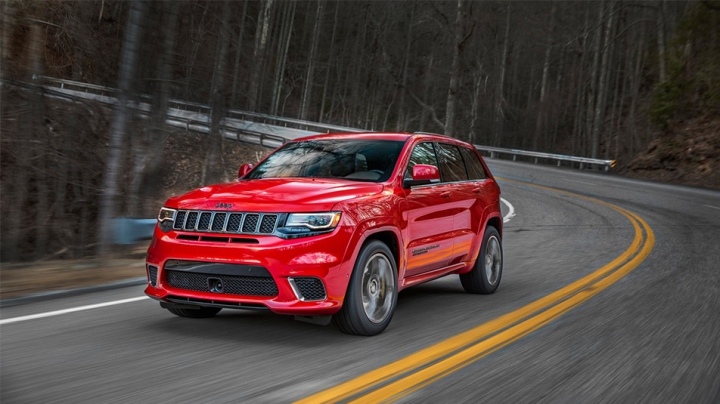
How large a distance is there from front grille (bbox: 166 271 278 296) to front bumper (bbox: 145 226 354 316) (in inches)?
1.2

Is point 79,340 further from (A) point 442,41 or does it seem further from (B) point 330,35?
(B) point 330,35

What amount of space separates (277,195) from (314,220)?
1.36 feet

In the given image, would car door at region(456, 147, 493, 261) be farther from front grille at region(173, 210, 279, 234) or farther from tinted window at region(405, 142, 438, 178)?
front grille at region(173, 210, 279, 234)

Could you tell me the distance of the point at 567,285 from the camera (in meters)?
8.87

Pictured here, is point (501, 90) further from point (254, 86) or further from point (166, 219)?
point (166, 219)

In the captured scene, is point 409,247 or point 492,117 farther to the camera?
point 492,117

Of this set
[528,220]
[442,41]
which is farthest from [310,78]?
[528,220]

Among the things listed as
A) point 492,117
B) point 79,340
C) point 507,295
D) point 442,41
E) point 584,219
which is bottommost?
point 79,340

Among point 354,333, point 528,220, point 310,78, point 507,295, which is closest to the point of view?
point 354,333

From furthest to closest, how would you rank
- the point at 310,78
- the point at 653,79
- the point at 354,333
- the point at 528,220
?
the point at 653,79
the point at 310,78
the point at 528,220
the point at 354,333

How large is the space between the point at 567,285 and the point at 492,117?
52143mm

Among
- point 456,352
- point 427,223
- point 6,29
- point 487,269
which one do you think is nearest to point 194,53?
point 6,29

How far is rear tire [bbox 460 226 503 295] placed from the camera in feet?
26.9

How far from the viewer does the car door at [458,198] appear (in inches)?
299
